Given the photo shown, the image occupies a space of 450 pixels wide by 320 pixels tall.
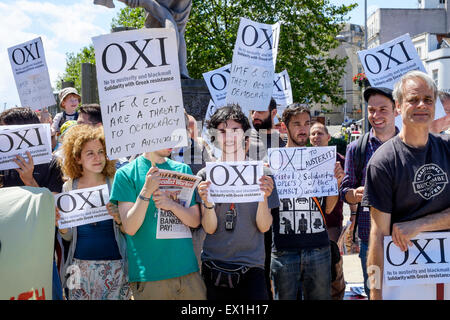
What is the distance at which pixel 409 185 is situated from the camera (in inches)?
107

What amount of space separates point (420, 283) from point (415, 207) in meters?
0.44

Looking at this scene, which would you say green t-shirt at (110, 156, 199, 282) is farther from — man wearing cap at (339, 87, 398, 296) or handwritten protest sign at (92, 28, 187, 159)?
man wearing cap at (339, 87, 398, 296)

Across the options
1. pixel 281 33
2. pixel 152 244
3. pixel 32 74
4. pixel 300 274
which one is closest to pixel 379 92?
pixel 300 274

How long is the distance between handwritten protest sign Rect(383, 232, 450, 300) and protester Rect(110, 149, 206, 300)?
120 centimetres

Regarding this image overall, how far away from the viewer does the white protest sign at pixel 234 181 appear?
307cm

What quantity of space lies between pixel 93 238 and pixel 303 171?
158 centimetres

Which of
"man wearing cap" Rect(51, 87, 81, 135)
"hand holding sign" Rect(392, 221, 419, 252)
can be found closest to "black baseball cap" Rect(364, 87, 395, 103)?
"hand holding sign" Rect(392, 221, 419, 252)

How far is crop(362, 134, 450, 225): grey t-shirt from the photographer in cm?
272

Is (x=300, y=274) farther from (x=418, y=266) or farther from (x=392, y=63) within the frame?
(x=392, y=63)
